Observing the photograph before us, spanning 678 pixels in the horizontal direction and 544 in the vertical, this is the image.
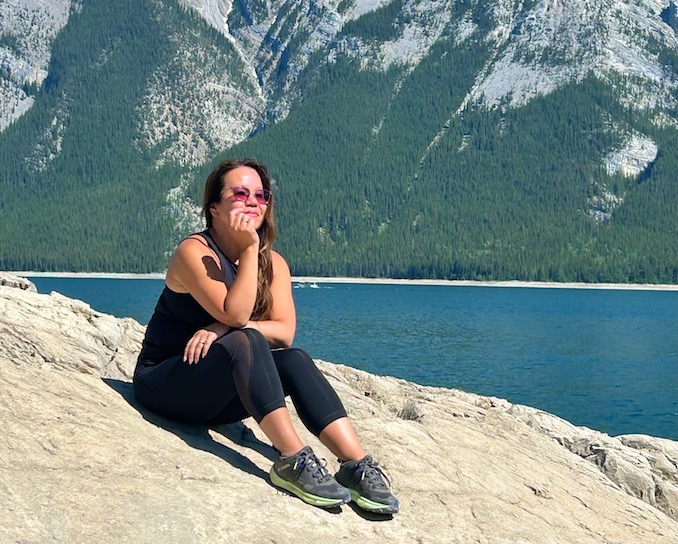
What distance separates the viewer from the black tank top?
8.12m

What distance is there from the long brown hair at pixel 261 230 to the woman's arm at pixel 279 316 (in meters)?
0.07

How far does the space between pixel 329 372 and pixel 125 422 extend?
16.9 feet

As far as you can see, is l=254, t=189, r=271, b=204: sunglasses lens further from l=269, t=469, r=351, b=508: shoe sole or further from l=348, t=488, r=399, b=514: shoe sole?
l=348, t=488, r=399, b=514: shoe sole

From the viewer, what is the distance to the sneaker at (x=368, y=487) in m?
7.56

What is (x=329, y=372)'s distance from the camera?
42.7ft

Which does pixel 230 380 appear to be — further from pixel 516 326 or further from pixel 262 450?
pixel 516 326

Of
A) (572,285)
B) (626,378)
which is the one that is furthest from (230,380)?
(572,285)

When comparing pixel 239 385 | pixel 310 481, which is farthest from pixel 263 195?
pixel 310 481

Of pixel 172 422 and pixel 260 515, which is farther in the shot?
pixel 172 422

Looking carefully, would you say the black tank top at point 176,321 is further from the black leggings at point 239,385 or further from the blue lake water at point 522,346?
the blue lake water at point 522,346

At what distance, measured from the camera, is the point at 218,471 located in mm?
7699

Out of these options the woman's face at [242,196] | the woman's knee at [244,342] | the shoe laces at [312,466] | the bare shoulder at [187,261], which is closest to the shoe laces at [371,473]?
the shoe laces at [312,466]

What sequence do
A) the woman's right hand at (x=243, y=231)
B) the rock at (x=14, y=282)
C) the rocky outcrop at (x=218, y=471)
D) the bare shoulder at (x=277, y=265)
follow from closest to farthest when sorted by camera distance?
the rocky outcrop at (x=218, y=471)
the woman's right hand at (x=243, y=231)
the bare shoulder at (x=277, y=265)
the rock at (x=14, y=282)

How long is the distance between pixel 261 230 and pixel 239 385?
1584mm
